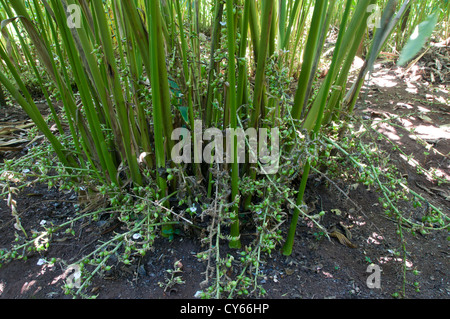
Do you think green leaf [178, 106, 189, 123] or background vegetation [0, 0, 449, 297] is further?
green leaf [178, 106, 189, 123]

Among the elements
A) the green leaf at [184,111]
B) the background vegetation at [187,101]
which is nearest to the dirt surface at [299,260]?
the background vegetation at [187,101]

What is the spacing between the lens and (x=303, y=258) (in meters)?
1.01

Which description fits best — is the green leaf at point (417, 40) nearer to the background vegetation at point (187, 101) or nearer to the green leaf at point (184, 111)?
the background vegetation at point (187, 101)

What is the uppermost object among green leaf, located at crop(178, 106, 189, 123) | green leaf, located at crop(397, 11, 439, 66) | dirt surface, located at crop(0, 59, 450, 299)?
green leaf, located at crop(397, 11, 439, 66)

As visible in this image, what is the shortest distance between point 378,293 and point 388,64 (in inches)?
101

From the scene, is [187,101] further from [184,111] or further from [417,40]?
[417,40]

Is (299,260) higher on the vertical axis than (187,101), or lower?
lower

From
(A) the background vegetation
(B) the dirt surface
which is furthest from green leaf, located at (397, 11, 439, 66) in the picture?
(B) the dirt surface

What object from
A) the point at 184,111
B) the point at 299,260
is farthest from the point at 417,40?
the point at 299,260

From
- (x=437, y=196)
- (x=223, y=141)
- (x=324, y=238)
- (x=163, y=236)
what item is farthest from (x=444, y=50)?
(x=163, y=236)

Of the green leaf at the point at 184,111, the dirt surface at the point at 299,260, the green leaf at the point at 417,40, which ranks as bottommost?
the dirt surface at the point at 299,260

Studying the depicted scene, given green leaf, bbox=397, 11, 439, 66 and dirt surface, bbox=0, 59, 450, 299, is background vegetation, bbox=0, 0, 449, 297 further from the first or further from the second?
green leaf, bbox=397, 11, 439, 66

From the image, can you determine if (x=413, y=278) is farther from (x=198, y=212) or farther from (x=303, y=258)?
(x=198, y=212)

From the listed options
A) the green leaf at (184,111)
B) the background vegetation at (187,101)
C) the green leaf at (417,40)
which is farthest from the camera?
the green leaf at (184,111)
